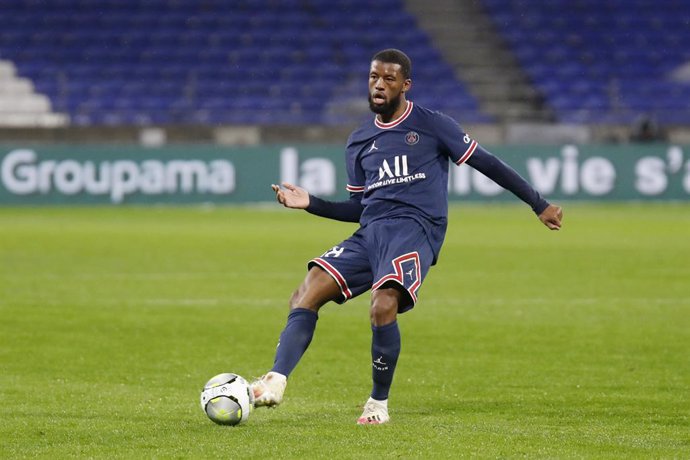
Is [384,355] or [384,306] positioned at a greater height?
[384,306]

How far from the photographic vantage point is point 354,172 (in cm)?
699

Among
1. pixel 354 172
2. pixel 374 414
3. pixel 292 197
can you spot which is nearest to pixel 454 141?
pixel 354 172

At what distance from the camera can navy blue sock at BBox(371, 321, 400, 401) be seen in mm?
6473

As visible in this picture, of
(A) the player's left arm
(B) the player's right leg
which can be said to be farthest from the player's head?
(B) the player's right leg

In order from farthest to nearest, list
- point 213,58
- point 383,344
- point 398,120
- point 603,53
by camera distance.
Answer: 1. point 603,53
2. point 213,58
3. point 398,120
4. point 383,344

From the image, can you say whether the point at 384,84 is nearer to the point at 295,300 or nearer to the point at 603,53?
the point at 295,300

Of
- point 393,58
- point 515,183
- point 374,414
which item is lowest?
point 374,414

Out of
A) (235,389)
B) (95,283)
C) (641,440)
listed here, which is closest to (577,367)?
(641,440)

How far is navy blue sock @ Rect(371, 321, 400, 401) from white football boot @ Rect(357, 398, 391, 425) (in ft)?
0.13

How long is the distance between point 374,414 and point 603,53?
91.0 feet

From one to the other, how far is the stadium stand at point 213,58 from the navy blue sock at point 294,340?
72.5 feet

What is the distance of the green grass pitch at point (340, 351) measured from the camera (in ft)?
19.6

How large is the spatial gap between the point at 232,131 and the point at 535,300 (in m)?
16.8

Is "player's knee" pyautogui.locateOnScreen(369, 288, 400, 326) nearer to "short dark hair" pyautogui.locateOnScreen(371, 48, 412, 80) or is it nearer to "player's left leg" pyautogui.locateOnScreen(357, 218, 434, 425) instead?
"player's left leg" pyautogui.locateOnScreen(357, 218, 434, 425)
